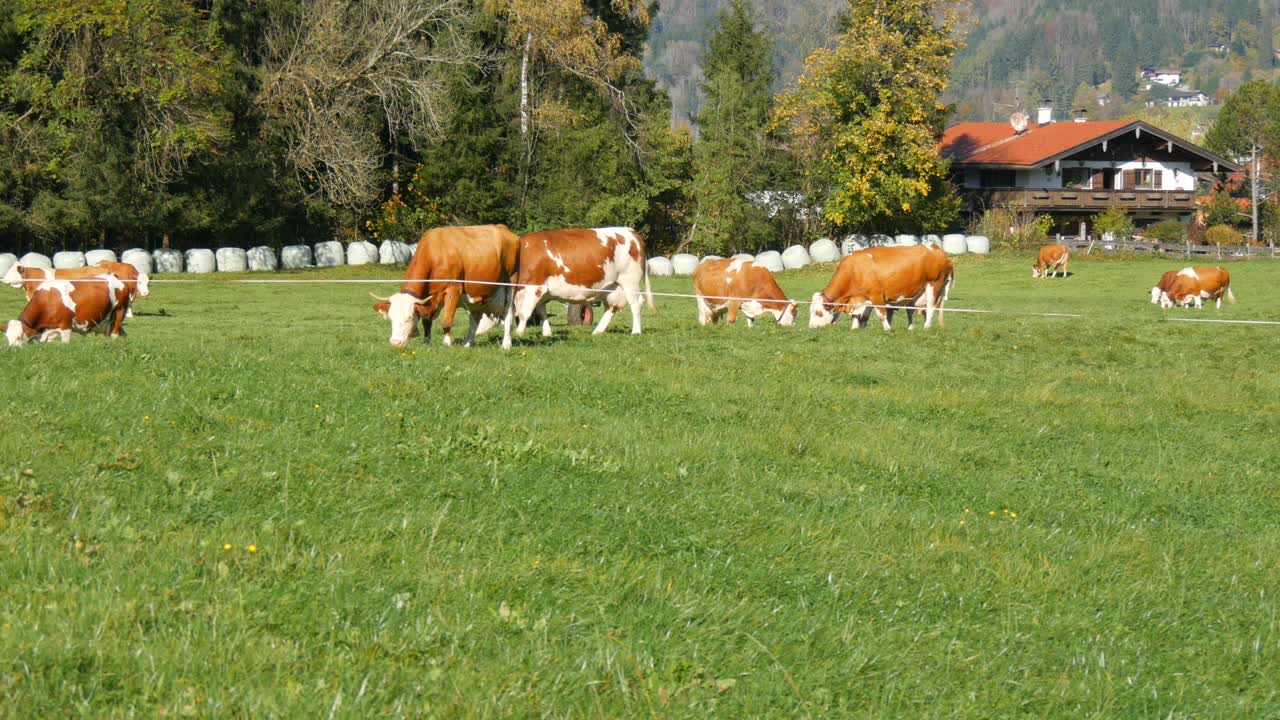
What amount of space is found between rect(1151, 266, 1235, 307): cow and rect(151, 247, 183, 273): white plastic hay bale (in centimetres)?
3396

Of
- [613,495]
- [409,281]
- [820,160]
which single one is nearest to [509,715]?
[613,495]

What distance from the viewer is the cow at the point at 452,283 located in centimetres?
1653

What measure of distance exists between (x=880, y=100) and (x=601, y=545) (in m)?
53.2

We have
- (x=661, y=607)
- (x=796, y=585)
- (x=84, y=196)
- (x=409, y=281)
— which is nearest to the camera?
(x=661, y=607)

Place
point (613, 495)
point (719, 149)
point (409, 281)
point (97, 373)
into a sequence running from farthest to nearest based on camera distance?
point (719, 149) → point (409, 281) → point (97, 373) → point (613, 495)

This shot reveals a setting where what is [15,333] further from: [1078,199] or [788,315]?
[1078,199]

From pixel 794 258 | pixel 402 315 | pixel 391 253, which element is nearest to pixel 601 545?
pixel 402 315

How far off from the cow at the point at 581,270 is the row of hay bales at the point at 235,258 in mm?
25582

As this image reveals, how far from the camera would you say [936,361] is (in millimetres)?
17234

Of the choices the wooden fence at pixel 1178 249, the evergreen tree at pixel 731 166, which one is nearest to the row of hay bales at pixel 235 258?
the evergreen tree at pixel 731 166

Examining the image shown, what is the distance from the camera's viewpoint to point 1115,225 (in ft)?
223

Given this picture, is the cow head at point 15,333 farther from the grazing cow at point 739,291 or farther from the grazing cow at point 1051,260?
the grazing cow at point 1051,260

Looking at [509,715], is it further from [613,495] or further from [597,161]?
[597,161]

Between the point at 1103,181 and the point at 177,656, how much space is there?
77.3 m
